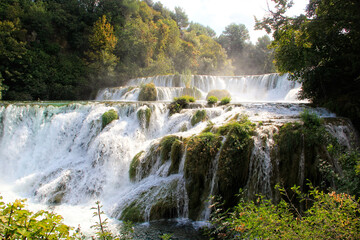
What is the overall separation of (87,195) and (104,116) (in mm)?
3970

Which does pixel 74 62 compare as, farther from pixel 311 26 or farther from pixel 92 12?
pixel 311 26

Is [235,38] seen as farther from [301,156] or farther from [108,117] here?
[301,156]

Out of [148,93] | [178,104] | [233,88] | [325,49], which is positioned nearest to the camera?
[325,49]

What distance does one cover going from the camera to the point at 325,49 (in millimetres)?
8648

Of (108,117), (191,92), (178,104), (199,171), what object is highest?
(191,92)

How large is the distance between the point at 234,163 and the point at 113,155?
16.5 ft

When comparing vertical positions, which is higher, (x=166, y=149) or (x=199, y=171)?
(x=166, y=149)

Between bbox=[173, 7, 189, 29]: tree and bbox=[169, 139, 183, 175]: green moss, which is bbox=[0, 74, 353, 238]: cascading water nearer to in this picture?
bbox=[169, 139, 183, 175]: green moss

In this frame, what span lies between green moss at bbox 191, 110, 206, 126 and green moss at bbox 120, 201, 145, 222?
4181 mm

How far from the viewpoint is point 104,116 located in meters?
10.4

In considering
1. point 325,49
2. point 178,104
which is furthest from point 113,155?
point 325,49

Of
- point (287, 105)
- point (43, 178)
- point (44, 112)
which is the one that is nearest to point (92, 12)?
point (44, 112)

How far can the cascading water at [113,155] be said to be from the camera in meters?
6.10

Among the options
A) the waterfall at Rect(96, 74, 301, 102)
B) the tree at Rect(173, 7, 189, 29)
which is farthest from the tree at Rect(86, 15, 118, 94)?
the tree at Rect(173, 7, 189, 29)
